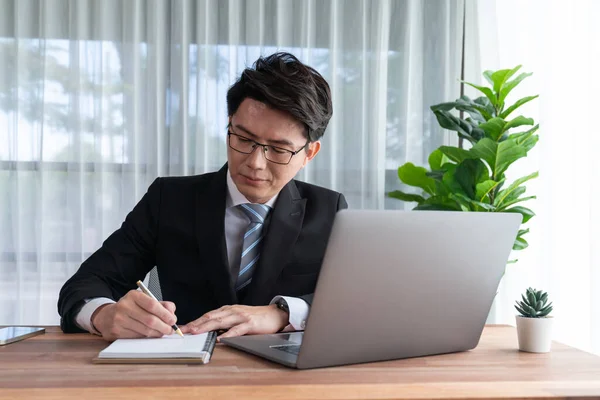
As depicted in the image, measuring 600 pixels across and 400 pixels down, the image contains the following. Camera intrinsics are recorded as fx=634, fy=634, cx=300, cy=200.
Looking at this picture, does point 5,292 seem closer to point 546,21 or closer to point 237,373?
point 237,373

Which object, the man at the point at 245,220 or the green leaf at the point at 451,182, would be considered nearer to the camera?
the man at the point at 245,220

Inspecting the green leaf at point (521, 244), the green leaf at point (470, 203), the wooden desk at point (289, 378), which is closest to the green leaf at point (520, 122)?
the green leaf at point (470, 203)

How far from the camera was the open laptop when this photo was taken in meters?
0.98

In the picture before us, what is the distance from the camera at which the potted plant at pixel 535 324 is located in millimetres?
1248

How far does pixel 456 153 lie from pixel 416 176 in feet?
0.90

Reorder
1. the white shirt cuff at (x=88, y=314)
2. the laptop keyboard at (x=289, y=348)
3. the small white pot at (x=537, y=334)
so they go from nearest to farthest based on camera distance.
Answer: the laptop keyboard at (x=289, y=348), the small white pot at (x=537, y=334), the white shirt cuff at (x=88, y=314)

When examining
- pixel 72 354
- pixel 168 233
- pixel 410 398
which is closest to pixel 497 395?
pixel 410 398

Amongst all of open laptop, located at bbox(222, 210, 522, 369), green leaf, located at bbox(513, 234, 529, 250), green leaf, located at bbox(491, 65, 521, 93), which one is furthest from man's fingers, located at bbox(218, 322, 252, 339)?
green leaf, located at bbox(491, 65, 521, 93)

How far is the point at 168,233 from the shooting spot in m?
1.85

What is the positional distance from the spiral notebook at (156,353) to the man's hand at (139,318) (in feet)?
0.20

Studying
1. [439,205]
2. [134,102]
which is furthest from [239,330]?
[134,102]

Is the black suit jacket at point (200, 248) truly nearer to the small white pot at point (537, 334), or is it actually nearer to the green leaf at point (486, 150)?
the small white pot at point (537, 334)

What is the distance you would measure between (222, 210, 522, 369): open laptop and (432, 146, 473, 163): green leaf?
5.80 ft

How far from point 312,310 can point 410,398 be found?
0.20m
